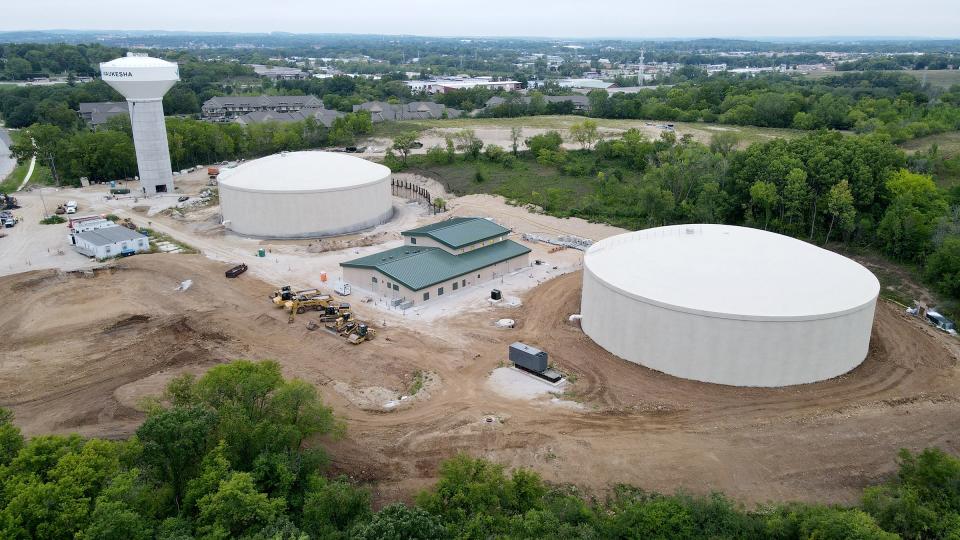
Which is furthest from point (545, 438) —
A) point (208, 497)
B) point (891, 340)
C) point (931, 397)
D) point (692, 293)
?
point (891, 340)

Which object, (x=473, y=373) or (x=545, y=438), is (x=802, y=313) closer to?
(x=545, y=438)

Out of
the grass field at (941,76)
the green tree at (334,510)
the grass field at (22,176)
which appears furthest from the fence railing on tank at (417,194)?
the grass field at (941,76)

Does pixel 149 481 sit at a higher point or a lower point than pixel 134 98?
lower

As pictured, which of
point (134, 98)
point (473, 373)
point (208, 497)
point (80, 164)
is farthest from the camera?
point (80, 164)

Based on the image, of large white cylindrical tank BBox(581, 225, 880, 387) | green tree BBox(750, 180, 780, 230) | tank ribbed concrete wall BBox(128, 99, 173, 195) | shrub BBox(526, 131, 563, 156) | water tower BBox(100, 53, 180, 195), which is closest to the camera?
large white cylindrical tank BBox(581, 225, 880, 387)

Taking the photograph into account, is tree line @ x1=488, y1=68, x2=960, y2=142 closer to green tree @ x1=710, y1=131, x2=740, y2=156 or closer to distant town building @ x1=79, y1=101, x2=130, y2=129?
green tree @ x1=710, y1=131, x2=740, y2=156

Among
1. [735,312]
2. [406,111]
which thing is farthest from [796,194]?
[406,111]

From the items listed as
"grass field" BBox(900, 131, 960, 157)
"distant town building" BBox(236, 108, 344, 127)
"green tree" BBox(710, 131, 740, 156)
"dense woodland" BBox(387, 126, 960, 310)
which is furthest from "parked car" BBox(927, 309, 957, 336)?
"distant town building" BBox(236, 108, 344, 127)

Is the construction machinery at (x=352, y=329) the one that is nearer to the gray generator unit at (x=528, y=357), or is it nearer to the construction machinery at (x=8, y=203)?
the gray generator unit at (x=528, y=357)
